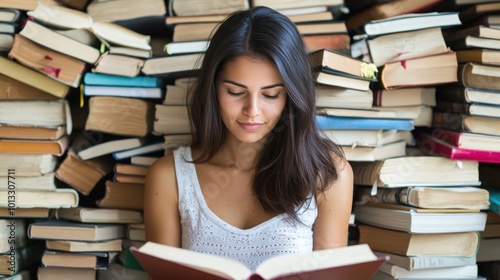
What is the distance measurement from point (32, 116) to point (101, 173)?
0.21 metres

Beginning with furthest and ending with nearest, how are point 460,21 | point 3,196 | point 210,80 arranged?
point 460,21
point 3,196
point 210,80

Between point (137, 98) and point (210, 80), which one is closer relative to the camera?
point (210, 80)

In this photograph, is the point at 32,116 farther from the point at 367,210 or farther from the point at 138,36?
the point at 367,210

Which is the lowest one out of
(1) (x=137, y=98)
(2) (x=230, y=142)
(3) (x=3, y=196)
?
(3) (x=3, y=196)

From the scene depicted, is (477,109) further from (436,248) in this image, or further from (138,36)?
(138,36)

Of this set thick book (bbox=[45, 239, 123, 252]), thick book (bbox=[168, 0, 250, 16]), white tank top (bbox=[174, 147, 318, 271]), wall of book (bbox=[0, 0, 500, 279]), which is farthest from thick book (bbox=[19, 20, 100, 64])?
thick book (bbox=[45, 239, 123, 252])

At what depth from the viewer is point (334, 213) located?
1.25 meters

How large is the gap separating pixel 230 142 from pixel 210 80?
0.20m

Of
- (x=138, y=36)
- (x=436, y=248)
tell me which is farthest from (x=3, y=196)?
(x=436, y=248)

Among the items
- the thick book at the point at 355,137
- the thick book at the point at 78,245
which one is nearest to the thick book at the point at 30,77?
the thick book at the point at 78,245

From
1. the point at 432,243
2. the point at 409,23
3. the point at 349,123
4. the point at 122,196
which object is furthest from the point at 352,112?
the point at 122,196

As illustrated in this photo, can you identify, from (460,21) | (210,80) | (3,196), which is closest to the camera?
(210,80)

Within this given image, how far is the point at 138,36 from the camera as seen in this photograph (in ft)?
4.31

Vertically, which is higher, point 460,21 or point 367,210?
point 460,21
